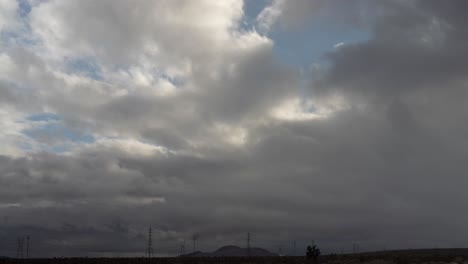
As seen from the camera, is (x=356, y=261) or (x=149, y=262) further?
(x=149, y=262)

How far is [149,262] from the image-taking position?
19975 cm

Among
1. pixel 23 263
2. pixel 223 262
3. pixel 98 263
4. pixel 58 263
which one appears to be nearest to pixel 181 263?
pixel 223 262

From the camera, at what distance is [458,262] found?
12875cm

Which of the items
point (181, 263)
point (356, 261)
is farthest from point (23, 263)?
point (356, 261)

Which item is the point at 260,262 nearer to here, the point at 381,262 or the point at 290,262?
the point at 290,262

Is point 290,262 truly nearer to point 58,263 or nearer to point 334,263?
point 334,263

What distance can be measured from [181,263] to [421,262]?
8901 centimetres

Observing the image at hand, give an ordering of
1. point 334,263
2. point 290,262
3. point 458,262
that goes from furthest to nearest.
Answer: point 290,262 < point 334,263 < point 458,262

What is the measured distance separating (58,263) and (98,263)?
16892 mm

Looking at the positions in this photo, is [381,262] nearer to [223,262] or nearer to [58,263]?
[223,262]

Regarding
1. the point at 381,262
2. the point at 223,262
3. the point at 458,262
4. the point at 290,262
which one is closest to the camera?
the point at 458,262

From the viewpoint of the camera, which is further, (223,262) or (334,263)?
(223,262)

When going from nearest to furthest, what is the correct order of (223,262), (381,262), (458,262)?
(458,262), (381,262), (223,262)

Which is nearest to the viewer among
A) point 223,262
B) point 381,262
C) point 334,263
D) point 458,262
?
point 458,262
